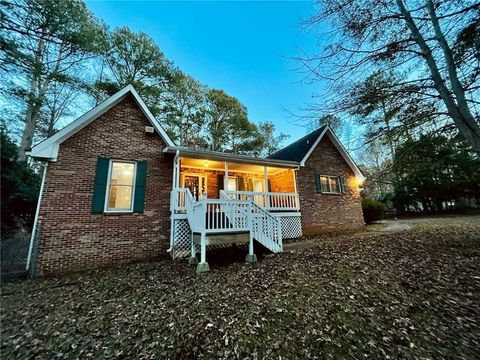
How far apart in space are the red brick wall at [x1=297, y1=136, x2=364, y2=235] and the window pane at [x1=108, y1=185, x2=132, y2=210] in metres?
7.64

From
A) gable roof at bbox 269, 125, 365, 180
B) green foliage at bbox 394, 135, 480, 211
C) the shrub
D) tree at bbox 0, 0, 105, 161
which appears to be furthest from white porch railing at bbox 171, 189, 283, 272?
the shrub

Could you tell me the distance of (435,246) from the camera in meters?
6.00

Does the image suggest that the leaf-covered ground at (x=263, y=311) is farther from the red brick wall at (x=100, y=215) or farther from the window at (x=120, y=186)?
the window at (x=120, y=186)

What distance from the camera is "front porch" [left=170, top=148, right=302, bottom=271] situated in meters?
5.86

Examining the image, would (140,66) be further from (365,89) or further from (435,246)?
(435,246)

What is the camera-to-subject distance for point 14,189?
7.91 m

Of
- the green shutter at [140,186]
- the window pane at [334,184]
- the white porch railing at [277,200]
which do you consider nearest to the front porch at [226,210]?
the white porch railing at [277,200]

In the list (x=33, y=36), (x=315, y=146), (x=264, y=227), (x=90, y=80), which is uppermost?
(x=90, y=80)

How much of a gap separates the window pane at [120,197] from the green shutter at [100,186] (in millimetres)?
267

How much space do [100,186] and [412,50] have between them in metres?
9.38

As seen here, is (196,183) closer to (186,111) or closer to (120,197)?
(120,197)

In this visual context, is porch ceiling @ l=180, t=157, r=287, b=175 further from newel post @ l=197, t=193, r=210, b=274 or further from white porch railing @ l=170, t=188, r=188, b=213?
newel post @ l=197, t=193, r=210, b=274

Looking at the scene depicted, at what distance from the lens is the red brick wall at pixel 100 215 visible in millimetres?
5730

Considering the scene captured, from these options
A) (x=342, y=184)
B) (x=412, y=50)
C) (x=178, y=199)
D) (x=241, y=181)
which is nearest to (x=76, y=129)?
(x=178, y=199)
